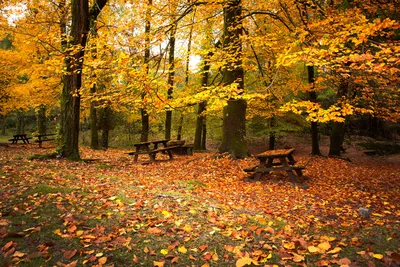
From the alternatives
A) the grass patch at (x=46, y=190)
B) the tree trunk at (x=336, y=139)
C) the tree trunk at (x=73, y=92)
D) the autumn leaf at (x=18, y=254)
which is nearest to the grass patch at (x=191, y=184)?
the grass patch at (x=46, y=190)

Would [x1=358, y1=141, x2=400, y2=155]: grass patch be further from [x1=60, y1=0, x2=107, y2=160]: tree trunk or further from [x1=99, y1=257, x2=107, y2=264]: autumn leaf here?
[x1=99, y1=257, x2=107, y2=264]: autumn leaf

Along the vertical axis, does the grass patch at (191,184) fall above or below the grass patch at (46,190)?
below

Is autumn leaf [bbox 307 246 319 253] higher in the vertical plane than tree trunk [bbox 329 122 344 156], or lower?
lower

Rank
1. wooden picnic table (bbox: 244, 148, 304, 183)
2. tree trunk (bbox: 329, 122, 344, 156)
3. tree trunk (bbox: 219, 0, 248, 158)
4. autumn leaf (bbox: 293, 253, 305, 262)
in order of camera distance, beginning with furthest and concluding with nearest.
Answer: tree trunk (bbox: 329, 122, 344, 156)
tree trunk (bbox: 219, 0, 248, 158)
wooden picnic table (bbox: 244, 148, 304, 183)
autumn leaf (bbox: 293, 253, 305, 262)

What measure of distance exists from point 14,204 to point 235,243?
11.4ft

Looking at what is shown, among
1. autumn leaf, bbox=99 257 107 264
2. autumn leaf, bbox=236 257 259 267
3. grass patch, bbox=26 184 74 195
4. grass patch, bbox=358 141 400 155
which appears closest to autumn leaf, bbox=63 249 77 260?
autumn leaf, bbox=99 257 107 264

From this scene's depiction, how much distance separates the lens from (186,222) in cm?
426

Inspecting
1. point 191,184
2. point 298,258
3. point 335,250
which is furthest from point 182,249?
point 191,184

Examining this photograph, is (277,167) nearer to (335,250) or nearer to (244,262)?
(335,250)

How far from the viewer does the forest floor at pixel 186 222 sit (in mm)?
3279

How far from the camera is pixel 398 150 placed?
21.0m

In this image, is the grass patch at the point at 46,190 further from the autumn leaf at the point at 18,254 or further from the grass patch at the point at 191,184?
the grass patch at the point at 191,184

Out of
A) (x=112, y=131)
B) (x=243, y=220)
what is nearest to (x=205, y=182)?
(x=243, y=220)

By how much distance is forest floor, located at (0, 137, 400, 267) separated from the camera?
3279 millimetres
